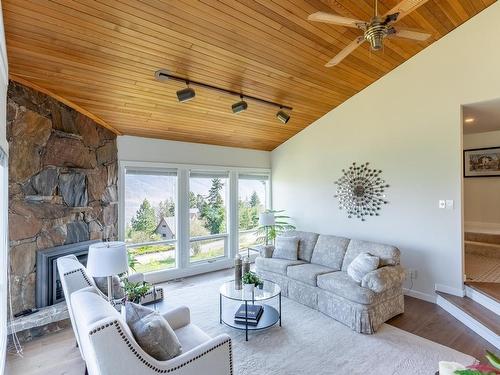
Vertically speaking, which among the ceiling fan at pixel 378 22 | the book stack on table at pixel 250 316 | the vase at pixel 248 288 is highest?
the ceiling fan at pixel 378 22

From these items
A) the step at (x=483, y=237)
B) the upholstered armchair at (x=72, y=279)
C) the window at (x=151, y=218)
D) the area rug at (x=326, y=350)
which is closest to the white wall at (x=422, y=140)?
the area rug at (x=326, y=350)

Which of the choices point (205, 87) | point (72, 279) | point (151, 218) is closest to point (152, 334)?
point (72, 279)

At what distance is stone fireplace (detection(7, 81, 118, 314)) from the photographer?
3.25m

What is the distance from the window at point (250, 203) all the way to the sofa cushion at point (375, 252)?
8.72 feet

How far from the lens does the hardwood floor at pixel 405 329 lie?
8.98ft

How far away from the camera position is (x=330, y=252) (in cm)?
445

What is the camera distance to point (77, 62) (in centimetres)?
307

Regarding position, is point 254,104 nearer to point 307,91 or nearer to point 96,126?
point 307,91

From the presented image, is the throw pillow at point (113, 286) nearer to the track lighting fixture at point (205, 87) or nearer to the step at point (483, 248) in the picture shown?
the track lighting fixture at point (205, 87)

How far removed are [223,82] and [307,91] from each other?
1.46m

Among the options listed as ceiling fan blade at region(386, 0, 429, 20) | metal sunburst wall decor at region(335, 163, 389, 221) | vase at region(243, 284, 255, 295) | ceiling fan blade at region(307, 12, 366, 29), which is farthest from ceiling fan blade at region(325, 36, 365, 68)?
vase at region(243, 284, 255, 295)

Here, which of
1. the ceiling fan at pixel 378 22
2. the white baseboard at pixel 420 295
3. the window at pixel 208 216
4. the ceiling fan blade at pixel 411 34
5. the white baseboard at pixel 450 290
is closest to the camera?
the ceiling fan at pixel 378 22

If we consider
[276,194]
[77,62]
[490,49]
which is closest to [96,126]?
[77,62]

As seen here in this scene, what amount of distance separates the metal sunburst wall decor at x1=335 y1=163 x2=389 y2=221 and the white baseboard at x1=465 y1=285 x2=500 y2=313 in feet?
5.10
